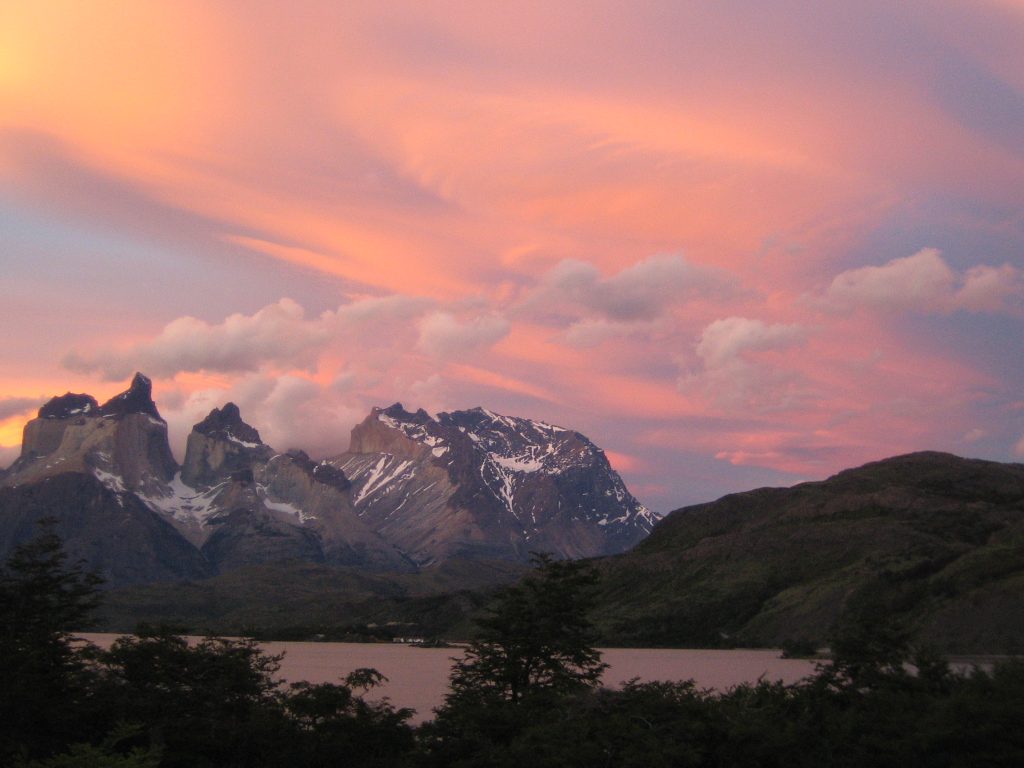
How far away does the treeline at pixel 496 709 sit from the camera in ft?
134

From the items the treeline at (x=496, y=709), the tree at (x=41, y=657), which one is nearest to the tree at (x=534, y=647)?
the treeline at (x=496, y=709)

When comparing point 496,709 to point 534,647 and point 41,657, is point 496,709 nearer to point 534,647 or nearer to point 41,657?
point 534,647

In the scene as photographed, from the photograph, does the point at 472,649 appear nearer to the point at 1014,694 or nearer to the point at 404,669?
the point at 1014,694

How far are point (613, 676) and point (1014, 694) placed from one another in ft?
445

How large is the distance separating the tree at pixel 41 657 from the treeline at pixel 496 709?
87 millimetres

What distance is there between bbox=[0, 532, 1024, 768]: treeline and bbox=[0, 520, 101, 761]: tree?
9cm

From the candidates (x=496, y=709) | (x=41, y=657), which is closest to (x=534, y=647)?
(x=496, y=709)

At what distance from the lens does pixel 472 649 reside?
60.8 metres

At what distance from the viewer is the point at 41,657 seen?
48.4 m

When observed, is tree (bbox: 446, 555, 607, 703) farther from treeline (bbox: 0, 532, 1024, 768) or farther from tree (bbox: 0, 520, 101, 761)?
tree (bbox: 0, 520, 101, 761)

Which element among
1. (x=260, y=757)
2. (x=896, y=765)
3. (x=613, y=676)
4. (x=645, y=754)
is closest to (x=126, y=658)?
(x=260, y=757)

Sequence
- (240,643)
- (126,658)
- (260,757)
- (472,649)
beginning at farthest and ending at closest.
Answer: (472,649)
(240,643)
(126,658)
(260,757)

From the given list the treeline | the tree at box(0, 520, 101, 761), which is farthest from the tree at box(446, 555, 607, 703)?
the tree at box(0, 520, 101, 761)

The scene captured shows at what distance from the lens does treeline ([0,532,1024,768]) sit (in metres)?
40.7
